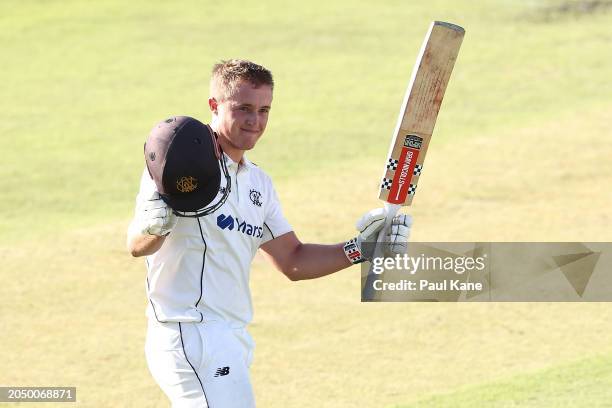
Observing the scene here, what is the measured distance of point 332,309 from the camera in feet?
34.7

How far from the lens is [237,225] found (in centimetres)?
570

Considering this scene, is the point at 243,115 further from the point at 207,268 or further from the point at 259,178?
the point at 207,268

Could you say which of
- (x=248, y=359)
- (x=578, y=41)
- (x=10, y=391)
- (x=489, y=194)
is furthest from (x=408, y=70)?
(x=248, y=359)

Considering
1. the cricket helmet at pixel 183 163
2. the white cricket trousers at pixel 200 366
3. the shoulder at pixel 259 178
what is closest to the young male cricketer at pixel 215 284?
the white cricket trousers at pixel 200 366

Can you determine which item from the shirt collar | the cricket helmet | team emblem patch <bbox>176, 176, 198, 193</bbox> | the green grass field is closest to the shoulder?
the shirt collar

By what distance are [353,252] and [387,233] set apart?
201 millimetres

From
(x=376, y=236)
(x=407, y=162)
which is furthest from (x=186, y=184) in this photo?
(x=407, y=162)

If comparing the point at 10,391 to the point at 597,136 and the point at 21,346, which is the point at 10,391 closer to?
the point at 21,346

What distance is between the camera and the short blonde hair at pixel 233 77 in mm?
5652

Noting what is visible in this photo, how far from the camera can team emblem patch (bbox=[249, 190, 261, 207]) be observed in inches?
232

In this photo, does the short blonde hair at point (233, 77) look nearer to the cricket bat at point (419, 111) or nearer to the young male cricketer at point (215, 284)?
the young male cricketer at point (215, 284)

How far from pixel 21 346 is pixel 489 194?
20.6 feet

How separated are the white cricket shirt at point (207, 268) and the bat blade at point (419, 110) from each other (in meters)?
1.00

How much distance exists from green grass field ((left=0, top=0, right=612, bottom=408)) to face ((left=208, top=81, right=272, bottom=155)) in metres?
3.22
